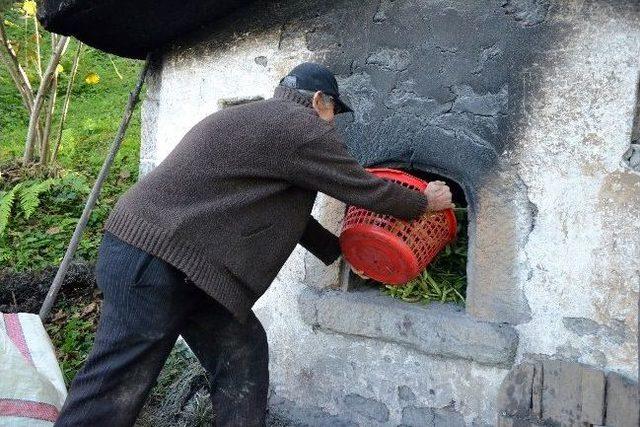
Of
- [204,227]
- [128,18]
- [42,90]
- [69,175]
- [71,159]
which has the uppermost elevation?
[42,90]

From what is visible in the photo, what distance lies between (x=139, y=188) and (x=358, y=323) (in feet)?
4.73

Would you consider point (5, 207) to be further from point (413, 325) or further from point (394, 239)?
point (394, 239)

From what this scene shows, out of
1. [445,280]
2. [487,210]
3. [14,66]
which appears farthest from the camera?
[14,66]

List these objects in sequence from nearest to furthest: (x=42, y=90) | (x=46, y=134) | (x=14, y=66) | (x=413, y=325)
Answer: (x=413, y=325) < (x=42, y=90) < (x=14, y=66) < (x=46, y=134)

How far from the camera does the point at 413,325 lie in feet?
10.5

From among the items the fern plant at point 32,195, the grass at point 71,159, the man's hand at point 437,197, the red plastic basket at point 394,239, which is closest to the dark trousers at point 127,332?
the red plastic basket at point 394,239

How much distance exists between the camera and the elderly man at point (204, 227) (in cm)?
249

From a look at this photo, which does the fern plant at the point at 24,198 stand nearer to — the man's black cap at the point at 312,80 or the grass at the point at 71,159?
the grass at the point at 71,159

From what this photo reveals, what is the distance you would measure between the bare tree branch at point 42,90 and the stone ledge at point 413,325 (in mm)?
5023

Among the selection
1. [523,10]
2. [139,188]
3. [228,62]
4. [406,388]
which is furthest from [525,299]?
[228,62]

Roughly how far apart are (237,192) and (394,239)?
74 cm

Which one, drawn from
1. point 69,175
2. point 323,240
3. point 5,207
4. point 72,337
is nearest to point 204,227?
point 323,240

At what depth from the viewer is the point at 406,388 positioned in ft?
10.8

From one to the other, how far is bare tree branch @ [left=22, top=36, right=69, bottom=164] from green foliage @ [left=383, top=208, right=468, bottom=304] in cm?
524
